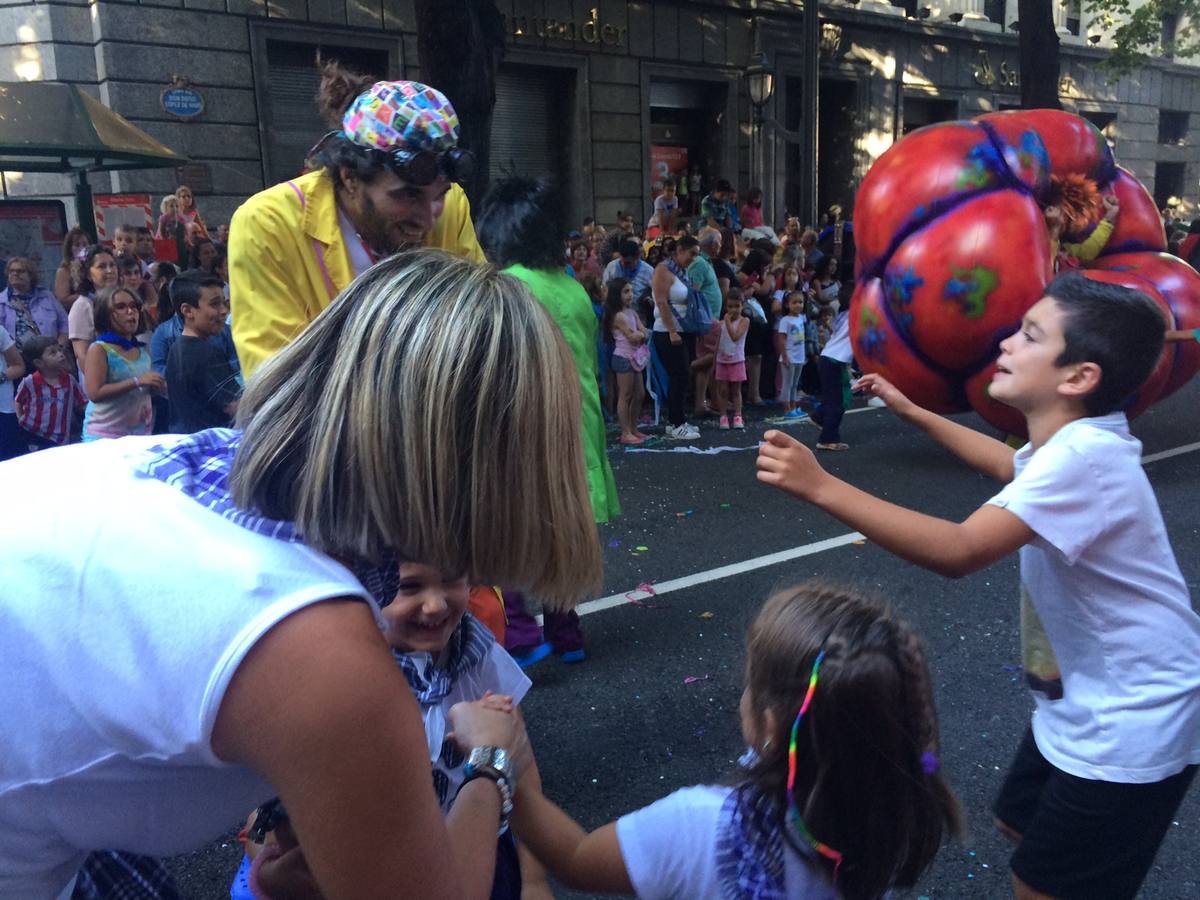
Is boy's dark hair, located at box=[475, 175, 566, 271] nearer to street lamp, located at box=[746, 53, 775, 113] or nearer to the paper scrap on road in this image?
the paper scrap on road

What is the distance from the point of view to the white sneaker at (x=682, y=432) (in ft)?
28.4

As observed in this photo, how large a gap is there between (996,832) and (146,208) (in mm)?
10299

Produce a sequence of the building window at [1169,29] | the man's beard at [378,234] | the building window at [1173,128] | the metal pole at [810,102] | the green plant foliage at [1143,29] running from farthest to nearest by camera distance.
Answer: the building window at [1173,128] → the building window at [1169,29] → the green plant foliage at [1143,29] → the metal pole at [810,102] → the man's beard at [378,234]

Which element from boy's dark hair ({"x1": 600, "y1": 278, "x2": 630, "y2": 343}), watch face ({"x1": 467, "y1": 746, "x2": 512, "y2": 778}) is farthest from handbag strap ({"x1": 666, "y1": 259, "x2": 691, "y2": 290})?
watch face ({"x1": 467, "y1": 746, "x2": 512, "y2": 778})

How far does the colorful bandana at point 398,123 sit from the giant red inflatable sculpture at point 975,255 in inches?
144

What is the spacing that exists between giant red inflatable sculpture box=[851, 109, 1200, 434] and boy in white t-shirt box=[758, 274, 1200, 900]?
3.50 metres

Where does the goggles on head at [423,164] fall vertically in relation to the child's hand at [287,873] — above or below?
above

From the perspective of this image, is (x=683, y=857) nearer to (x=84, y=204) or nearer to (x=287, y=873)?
(x=287, y=873)

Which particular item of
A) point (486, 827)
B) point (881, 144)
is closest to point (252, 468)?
point (486, 827)

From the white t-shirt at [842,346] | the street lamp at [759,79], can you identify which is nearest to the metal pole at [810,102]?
the street lamp at [759,79]

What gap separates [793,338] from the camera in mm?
9766

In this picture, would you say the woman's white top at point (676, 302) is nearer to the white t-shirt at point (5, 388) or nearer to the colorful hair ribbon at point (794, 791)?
the white t-shirt at point (5, 388)

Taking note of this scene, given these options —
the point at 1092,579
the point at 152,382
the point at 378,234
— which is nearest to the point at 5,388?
the point at 152,382

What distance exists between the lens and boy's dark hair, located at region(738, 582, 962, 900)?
140 centimetres
